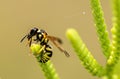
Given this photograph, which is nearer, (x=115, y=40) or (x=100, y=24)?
(x=115, y=40)


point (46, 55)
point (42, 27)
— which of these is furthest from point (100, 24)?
point (42, 27)

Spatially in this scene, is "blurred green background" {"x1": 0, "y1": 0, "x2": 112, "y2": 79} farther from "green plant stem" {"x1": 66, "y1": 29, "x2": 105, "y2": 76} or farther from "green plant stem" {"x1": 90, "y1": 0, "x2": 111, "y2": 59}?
"green plant stem" {"x1": 66, "y1": 29, "x2": 105, "y2": 76}

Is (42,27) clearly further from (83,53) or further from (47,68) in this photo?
(83,53)

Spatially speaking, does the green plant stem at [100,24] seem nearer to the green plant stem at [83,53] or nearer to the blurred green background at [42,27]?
the green plant stem at [83,53]

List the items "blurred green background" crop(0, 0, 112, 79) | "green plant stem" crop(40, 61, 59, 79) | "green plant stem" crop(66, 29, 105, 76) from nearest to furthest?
1. "green plant stem" crop(66, 29, 105, 76)
2. "green plant stem" crop(40, 61, 59, 79)
3. "blurred green background" crop(0, 0, 112, 79)

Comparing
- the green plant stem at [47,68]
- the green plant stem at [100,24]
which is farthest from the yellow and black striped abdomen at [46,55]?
the green plant stem at [100,24]

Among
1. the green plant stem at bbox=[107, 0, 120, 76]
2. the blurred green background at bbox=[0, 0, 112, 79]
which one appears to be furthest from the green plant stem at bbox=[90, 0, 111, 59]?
the blurred green background at bbox=[0, 0, 112, 79]

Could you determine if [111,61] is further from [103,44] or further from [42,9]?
[42,9]

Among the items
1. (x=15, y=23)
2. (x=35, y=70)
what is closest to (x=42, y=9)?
(x=15, y=23)
